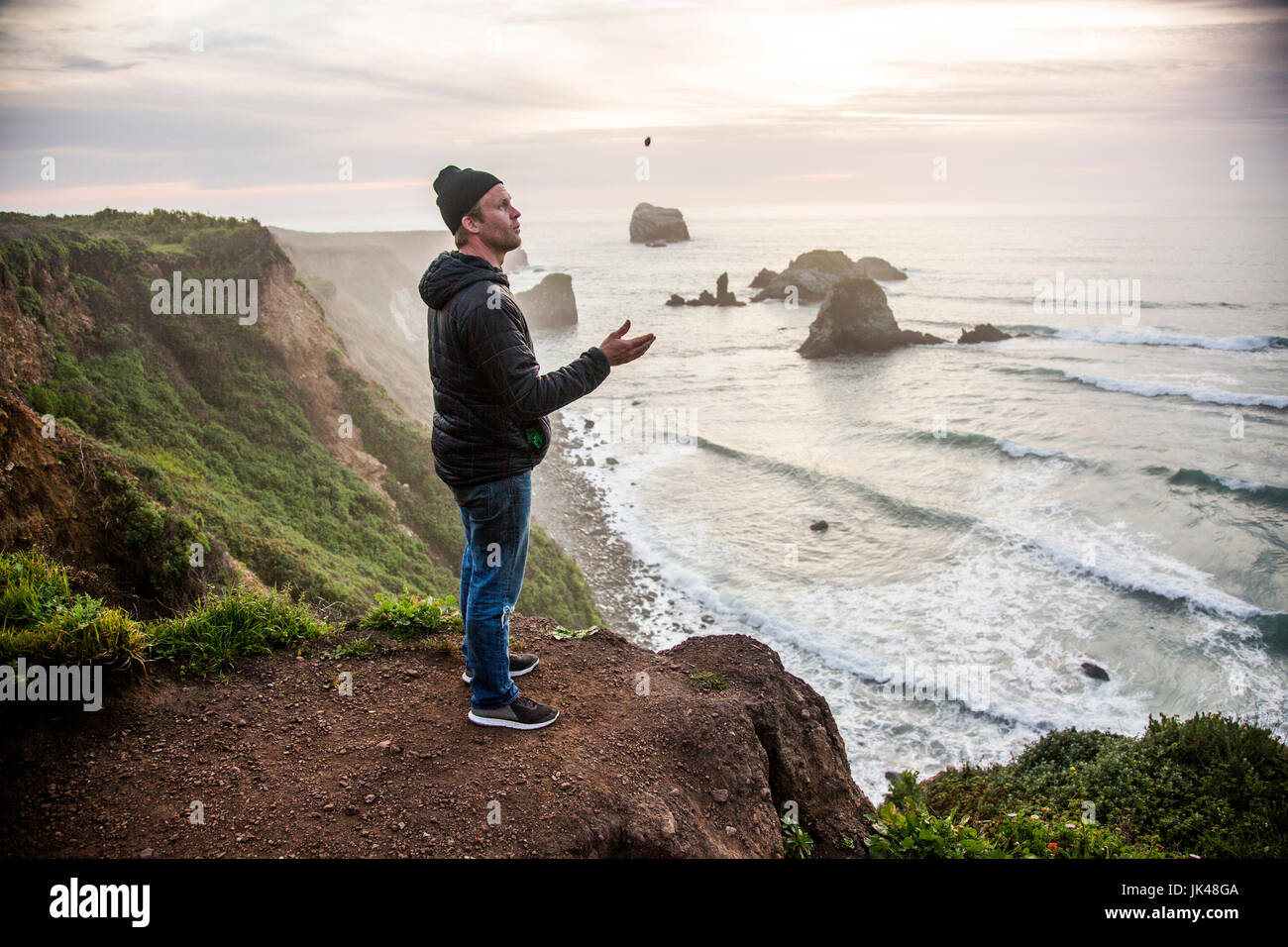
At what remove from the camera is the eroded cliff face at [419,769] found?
13.0 feet

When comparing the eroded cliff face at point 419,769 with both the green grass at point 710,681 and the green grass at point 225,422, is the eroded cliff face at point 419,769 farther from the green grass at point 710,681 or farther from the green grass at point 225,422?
the green grass at point 225,422

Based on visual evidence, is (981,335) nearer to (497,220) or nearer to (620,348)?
(620,348)

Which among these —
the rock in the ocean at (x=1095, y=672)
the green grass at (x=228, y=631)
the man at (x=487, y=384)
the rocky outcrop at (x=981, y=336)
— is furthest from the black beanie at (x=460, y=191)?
the rocky outcrop at (x=981, y=336)

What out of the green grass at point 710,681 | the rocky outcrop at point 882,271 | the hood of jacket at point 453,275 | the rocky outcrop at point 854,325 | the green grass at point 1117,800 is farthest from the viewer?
the rocky outcrop at point 882,271

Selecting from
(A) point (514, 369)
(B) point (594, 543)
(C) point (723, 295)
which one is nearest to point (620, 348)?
(A) point (514, 369)

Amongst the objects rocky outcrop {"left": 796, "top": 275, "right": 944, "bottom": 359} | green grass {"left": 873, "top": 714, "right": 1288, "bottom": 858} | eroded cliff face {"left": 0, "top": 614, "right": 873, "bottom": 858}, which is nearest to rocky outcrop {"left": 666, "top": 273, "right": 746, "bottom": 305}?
rocky outcrop {"left": 796, "top": 275, "right": 944, "bottom": 359}

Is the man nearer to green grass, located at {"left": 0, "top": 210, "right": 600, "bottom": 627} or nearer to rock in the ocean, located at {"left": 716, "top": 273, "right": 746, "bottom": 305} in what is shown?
green grass, located at {"left": 0, "top": 210, "right": 600, "bottom": 627}

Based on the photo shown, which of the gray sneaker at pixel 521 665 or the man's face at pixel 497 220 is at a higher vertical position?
the man's face at pixel 497 220

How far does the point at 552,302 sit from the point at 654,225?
79886mm

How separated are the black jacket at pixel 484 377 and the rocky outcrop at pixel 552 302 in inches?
2335

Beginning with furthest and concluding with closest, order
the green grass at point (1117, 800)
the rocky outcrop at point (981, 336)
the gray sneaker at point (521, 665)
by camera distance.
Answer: the rocky outcrop at point (981, 336) < the gray sneaker at point (521, 665) < the green grass at point (1117, 800)
